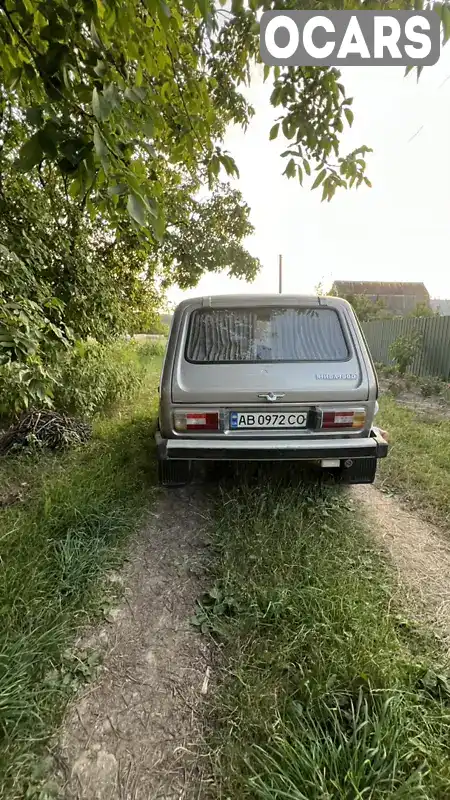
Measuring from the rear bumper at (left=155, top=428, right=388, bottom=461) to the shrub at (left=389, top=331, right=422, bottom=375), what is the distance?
7.97m

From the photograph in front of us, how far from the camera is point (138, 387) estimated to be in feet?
26.0

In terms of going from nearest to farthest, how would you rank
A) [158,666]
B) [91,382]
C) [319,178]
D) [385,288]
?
1. [158,666]
2. [319,178]
3. [91,382]
4. [385,288]

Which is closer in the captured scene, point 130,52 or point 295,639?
point 130,52

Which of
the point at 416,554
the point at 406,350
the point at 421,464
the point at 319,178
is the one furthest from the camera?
the point at 406,350

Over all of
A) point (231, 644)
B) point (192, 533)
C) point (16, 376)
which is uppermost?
point (16, 376)

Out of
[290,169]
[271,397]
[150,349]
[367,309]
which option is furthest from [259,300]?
[367,309]

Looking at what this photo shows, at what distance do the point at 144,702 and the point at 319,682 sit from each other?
0.77 meters

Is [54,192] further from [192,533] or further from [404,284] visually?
[404,284]

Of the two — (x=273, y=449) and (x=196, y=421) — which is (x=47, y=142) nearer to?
(x=196, y=421)

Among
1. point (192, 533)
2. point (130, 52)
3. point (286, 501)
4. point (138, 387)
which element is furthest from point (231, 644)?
point (138, 387)

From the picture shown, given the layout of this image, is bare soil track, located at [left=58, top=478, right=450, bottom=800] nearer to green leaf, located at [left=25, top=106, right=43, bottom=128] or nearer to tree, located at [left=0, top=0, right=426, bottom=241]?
tree, located at [left=0, top=0, right=426, bottom=241]

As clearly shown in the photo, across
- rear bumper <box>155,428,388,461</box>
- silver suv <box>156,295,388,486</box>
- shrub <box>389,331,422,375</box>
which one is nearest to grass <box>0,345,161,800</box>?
silver suv <box>156,295,388,486</box>

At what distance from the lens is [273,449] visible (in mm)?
2912

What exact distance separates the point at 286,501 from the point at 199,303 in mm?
→ 1900
